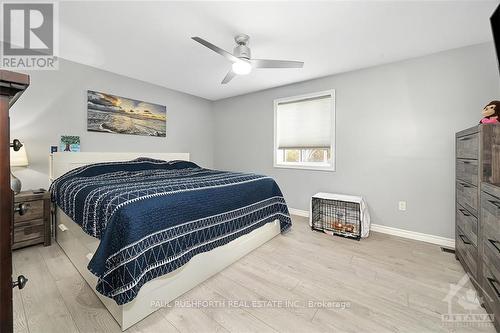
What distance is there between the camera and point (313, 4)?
1852mm

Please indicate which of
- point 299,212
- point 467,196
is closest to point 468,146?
point 467,196

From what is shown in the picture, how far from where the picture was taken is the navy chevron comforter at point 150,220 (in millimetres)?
1324

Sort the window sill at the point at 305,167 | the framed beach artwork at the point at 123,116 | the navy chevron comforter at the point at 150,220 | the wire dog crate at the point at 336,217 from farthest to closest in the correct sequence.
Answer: the window sill at the point at 305,167, the framed beach artwork at the point at 123,116, the wire dog crate at the point at 336,217, the navy chevron comforter at the point at 150,220

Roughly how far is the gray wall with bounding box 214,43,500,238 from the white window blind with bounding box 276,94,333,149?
0.17 m

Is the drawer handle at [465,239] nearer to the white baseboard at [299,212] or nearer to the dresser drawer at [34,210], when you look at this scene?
the white baseboard at [299,212]

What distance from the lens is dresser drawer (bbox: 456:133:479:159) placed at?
1770 millimetres

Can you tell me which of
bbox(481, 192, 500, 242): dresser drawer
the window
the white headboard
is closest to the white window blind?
the window

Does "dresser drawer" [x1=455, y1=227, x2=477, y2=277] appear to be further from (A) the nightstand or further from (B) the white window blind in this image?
(A) the nightstand

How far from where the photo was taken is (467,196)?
1947 mm

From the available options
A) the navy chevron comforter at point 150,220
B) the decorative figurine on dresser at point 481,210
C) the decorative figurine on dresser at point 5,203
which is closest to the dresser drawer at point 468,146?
the decorative figurine on dresser at point 481,210

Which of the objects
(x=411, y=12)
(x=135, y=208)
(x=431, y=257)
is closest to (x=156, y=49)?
(x=135, y=208)

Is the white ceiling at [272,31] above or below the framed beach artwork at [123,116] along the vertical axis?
above

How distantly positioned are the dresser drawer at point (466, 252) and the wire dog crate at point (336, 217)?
934mm

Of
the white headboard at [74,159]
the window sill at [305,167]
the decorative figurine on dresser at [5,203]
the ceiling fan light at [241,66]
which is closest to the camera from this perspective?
the decorative figurine on dresser at [5,203]
